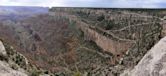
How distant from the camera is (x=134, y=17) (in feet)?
253

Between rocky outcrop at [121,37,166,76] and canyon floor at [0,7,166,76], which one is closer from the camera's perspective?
rocky outcrop at [121,37,166,76]

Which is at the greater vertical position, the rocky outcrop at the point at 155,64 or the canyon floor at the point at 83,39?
the rocky outcrop at the point at 155,64

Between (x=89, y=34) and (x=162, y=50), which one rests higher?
(x=162, y=50)

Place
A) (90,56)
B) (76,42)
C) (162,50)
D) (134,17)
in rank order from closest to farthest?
(162,50)
(90,56)
(134,17)
(76,42)

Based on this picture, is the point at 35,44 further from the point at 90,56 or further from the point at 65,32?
the point at 90,56

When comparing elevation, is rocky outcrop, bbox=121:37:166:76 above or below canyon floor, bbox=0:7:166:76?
above

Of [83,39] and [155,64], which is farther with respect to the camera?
[83,39]

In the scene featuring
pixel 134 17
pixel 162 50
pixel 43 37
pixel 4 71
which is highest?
pixel 162 50

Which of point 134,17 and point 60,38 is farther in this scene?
A: point 60,38

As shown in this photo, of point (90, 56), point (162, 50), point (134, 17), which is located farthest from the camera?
point (134, 17)

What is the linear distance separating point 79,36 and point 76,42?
4.17 meters

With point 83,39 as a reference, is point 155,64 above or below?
above

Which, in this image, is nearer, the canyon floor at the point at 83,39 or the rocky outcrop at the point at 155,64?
the rocky outcrop at the point at 155,64

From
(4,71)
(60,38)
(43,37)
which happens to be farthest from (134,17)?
(4,71)
